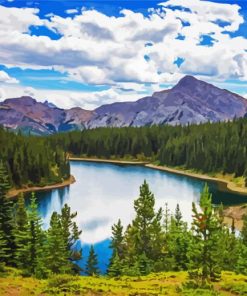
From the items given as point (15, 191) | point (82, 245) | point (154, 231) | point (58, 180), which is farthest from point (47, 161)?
point (154, 231)

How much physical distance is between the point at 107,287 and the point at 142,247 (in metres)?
34.2

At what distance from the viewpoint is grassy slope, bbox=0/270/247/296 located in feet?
119

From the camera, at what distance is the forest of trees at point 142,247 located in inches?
1598

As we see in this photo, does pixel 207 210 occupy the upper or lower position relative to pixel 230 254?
upper

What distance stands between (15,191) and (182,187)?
199 feet

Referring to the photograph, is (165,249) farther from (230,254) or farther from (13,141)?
(13,141)

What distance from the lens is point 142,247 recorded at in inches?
2822

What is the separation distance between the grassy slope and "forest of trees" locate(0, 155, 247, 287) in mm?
1654

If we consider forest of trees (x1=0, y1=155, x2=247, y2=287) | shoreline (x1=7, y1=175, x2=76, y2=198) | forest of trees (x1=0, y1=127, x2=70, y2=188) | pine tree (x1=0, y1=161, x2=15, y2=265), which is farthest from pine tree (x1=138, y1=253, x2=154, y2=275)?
forest of trees (x1=0, y1=127, x2=70, y2=188)

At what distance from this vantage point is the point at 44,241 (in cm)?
5788

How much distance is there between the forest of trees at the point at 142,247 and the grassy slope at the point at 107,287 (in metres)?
1.65

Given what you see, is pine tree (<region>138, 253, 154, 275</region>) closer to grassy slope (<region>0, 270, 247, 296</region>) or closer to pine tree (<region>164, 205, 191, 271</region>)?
pine tree (<region>164, 205, 191, 271</region>)

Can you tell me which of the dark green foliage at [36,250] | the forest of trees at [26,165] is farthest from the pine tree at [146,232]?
the forest of trees at [26,165]

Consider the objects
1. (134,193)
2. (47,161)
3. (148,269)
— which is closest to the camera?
(148,269)
